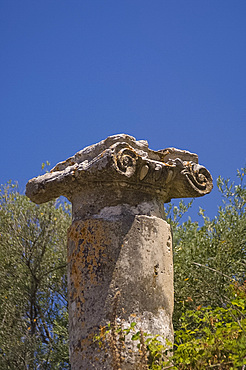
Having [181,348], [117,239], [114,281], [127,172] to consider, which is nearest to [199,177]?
[127,172]

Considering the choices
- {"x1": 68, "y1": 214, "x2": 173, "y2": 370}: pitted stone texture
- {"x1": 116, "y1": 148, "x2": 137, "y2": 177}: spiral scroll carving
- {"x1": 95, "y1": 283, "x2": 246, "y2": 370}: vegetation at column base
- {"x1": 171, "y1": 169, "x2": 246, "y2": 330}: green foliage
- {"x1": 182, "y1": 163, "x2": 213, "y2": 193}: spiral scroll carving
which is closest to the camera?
{"x1": 95, "y1": 283, "x2": 246, "y2": 370}: vegetation at column base

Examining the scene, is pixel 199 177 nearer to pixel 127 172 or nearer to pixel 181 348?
pixel 127 172

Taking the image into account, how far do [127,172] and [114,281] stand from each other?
38.8 inches

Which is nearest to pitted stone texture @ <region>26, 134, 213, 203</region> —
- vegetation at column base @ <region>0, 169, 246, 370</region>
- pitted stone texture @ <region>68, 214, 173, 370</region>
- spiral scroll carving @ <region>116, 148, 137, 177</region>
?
spiral scroll carving @ <region>116, 148, 137, 177</region>

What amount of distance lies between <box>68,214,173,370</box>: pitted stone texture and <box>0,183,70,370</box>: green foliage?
25.5 ft

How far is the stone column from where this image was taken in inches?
191

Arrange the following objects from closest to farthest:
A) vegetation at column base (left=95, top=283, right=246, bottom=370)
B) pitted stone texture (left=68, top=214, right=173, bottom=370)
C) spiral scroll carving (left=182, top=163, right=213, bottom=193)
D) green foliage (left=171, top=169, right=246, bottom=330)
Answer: vegetation at column base (left=95, top=283, right=246, bottom=370)
pitted stone texture (left=68, top=214, right=173, bottom=370)
spiral scroll carving (left=182, top=163, right=213, bottom=193)
green foliage (left=171, top=169, right=246, bottom=330)

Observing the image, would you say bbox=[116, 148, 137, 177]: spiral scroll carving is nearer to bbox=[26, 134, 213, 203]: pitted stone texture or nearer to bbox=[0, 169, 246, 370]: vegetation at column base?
bbox=[26, 134, 213, 203]: pitted stone texture

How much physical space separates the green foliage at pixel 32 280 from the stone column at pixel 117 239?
776cm

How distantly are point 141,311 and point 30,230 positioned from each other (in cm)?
931

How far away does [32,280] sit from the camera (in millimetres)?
13508

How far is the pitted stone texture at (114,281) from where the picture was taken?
4.82m

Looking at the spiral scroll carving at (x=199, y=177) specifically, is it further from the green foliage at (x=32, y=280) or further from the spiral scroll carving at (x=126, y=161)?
the green foliage at (x=32, y=280)

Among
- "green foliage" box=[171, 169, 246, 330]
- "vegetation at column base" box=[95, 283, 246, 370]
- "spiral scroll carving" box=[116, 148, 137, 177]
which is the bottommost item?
"vegetation at column base" box=[95, 283, 246, 370]
